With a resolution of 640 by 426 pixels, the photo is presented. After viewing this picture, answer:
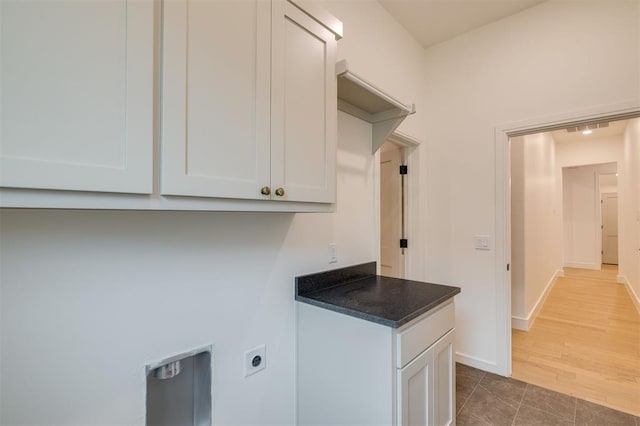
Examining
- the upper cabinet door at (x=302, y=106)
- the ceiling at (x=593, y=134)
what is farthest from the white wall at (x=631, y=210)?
the upper cabinet door at (x=302, y=106)

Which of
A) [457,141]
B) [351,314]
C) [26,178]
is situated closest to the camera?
[26,178]

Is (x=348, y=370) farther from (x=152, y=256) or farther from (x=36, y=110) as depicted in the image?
(x=36, y=110)

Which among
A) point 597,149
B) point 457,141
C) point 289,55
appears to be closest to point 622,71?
point 457,141

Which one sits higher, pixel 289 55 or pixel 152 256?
pixel 289 55

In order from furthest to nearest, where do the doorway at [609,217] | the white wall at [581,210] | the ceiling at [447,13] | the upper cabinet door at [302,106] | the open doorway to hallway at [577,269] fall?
1. the doorway at [609,217]
2. the white wall at [581,210]
3. the open doorway to hallway at [577,269]
4. the ceiling at [447,13]
5. the upper cabinet door at [302,106]

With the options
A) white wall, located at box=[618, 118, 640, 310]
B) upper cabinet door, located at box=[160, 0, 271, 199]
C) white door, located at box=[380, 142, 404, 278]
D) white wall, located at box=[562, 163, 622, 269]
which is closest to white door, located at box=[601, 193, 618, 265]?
white wall, located at box=[562, 163, 622, 269]

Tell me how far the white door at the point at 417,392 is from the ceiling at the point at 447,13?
2.41 m

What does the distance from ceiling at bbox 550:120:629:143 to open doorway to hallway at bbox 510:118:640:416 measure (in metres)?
0.02

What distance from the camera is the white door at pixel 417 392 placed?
4.00 ft

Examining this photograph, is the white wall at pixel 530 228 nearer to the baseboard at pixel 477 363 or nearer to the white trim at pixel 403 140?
the baseboard at pixel 477 363

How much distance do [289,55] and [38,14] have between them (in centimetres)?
76

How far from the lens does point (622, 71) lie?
6.51ft

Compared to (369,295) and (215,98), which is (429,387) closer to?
(369,295)

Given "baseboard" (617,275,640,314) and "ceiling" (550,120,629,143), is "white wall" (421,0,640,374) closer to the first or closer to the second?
Result: "baseboard" (617,275,640,314)
